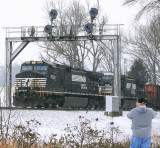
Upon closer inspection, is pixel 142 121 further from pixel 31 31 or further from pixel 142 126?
pixel 31 31

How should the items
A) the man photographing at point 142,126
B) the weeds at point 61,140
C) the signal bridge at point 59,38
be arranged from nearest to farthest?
the man photographing at point 142,126 < the weeds at point 61,140 < the signal bridge at point 59,38

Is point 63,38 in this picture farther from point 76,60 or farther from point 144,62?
point 144,62

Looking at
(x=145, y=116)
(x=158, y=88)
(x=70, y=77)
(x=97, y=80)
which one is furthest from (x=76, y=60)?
(x=145, y=116)

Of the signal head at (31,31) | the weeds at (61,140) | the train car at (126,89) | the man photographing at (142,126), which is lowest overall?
the weeds at (61,140)

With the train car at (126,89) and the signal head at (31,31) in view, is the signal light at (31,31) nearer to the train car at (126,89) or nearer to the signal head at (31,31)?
the signal head at (31,31)

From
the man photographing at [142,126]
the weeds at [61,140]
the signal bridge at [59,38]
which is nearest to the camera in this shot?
A: the man photographing at [142,126]

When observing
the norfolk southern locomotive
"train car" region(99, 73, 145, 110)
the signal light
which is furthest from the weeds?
"train car" region(99, 73, 145, 110)

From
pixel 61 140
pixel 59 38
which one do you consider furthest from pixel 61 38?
pixel 61 140

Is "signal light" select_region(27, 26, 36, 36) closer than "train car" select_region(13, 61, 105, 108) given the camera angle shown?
No

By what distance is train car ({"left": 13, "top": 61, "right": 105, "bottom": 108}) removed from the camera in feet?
81.0

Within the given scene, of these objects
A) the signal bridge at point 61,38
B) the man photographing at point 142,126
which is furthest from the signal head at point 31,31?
the man photographing at point 142,126

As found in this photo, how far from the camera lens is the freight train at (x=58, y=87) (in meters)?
24.9

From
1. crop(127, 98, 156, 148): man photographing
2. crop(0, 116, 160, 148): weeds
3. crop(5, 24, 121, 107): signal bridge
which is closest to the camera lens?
crop(127, 98, 156, 148): man photographing

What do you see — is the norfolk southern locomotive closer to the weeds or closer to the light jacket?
the weeds
